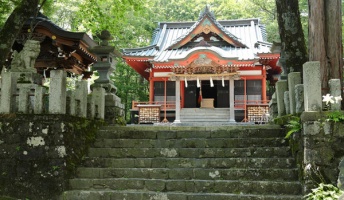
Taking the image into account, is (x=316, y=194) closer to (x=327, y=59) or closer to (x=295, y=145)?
(x=295, y=145)

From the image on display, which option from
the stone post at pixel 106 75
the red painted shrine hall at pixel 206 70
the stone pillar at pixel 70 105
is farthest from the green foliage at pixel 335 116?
the red painted shrine hall at pixel 206 70

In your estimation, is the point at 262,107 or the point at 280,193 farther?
the point at 262,107

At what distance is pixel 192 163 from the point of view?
5.71 metres

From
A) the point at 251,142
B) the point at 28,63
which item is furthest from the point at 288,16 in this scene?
the point at 28,63

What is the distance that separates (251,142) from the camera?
6.17 metres

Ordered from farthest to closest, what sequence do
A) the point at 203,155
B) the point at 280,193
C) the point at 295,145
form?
the point at 203,155 < the point at 295,145 < the point at 280,193

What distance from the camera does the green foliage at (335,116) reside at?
461 centimetres

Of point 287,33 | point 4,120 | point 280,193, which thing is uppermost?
point 287,33

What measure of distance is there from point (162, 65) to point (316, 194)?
1214 centimetres

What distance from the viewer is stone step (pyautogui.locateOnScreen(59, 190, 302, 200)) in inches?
191

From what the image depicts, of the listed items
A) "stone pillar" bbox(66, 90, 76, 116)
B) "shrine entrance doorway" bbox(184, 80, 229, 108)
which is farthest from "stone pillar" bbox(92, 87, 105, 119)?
"shrine entrance doorway" bbox(184, 80, 229, 108)

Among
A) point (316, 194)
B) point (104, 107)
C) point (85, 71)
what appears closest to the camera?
point (316, 194)

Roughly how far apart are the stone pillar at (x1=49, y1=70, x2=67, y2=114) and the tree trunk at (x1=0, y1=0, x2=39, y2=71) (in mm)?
1422

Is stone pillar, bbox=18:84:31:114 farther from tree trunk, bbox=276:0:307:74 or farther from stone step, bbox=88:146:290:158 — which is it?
tree trunk, bbox=276:0:307:74
